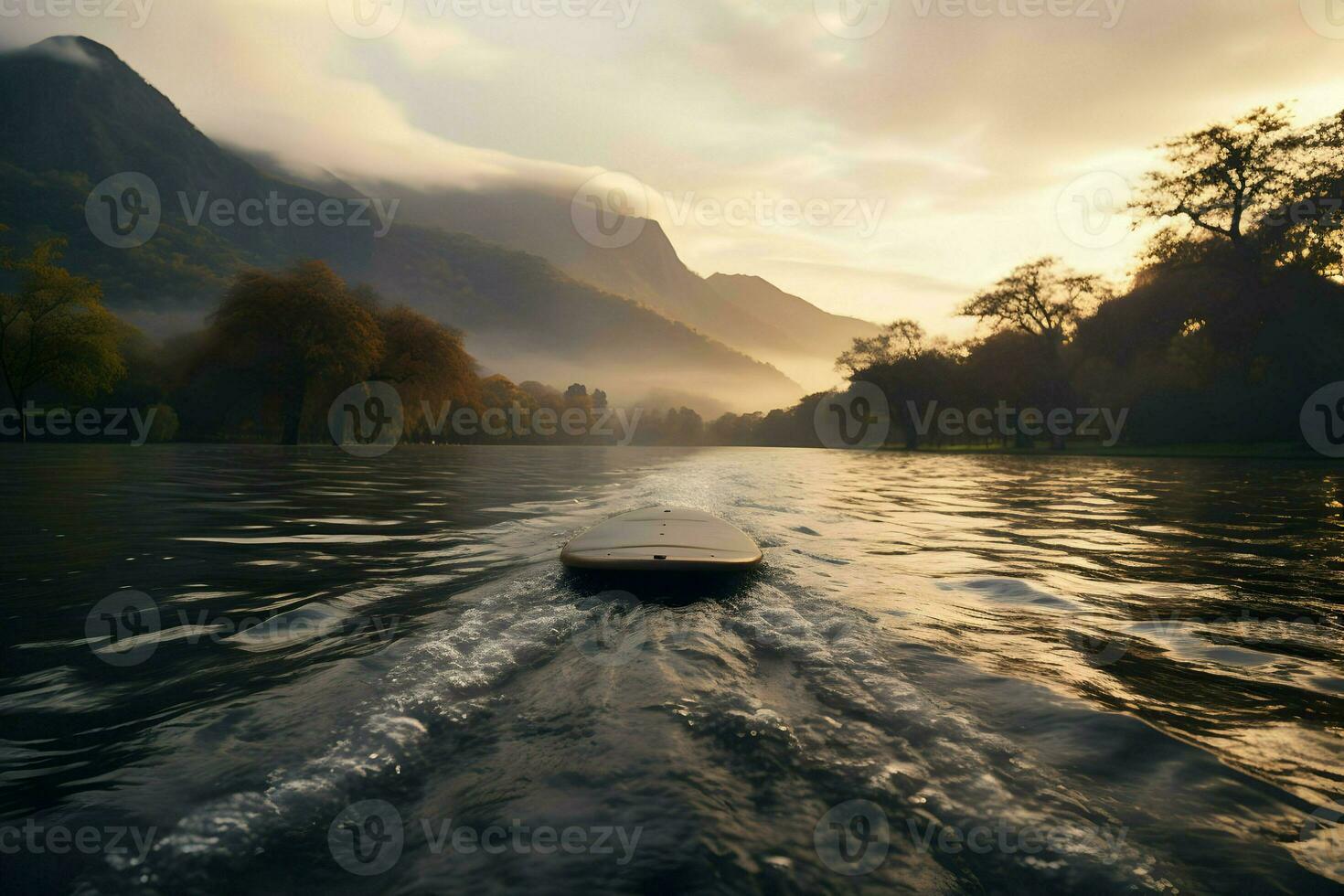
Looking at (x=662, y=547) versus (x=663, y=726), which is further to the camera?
(x=662, y=547)

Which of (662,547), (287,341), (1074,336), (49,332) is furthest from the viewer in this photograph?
(1074,336)

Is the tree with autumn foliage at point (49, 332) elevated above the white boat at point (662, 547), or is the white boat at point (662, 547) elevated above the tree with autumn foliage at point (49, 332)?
the tree with autumn foliage at point (49, 332)

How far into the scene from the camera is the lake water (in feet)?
6.83

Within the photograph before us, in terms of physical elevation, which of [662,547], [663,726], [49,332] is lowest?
[663,726]

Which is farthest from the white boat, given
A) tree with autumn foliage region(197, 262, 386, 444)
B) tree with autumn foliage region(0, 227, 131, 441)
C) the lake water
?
tree with autumn foliage region(0, 227, 131, 441)

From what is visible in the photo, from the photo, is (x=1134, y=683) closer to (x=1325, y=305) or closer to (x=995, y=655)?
(x=995, y=655)

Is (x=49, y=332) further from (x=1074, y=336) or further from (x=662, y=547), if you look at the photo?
(x=1074, y=336)

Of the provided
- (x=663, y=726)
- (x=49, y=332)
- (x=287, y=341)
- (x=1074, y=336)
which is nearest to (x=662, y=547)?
(x=663, y=726)

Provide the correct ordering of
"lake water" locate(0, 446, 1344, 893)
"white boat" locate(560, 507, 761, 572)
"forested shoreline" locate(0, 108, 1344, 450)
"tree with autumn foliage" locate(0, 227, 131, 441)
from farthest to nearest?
"tree with autumn foliage" locate(0, 227, 131, 441), "forested shoreline" locate(0, 108, 1344, 450), "white boat" locate(560, 507, 761, 572), "lake water" locate(0, 446, 1344, 893)

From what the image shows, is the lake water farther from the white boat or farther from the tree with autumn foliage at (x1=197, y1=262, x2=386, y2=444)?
the tree with autumn foliage at (x1=197, y1=262, x2=386, y2=444)

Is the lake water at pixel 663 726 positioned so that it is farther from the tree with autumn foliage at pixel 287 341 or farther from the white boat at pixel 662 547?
the tree with autumn foliage at pixel 287 341

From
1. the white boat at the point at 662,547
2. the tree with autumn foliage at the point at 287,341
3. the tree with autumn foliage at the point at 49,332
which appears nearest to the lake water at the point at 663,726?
the white boat at the point at 662,547

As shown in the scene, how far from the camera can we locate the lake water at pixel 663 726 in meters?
2.08

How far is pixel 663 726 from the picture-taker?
3.06 meters
